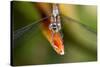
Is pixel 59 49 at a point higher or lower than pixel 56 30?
lower

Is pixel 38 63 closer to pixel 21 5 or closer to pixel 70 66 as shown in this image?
pixel 70 66

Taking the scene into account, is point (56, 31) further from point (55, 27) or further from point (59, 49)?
point (59, 49)

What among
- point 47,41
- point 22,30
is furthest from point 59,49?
point 22,30

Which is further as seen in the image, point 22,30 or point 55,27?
point 55,27

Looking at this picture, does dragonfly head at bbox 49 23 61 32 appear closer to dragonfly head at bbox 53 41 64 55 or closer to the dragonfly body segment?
the dragonfly body segment

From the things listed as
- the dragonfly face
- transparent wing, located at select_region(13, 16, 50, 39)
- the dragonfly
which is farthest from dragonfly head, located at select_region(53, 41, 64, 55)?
transparent wing, located at select_region(13, 16, 50, 39)

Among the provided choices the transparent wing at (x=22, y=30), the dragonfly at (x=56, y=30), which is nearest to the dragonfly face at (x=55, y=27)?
the dragonfly at (x=56, y=30)

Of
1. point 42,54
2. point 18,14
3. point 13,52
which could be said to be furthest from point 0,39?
point 42,54

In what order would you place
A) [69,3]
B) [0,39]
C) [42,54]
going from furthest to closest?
[69,3], [42,54], [0,39]

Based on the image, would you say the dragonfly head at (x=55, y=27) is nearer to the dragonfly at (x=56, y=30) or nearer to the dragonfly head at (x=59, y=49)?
the dragonfly at (x=56, y=30)
